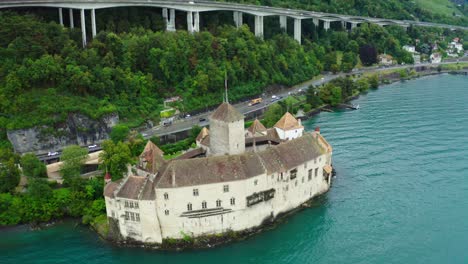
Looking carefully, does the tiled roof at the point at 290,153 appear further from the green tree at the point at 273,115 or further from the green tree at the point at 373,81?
the green tree at the point at 373,81

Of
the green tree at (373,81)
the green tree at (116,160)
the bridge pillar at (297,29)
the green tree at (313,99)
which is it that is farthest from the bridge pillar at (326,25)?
the green tree at (116,160)

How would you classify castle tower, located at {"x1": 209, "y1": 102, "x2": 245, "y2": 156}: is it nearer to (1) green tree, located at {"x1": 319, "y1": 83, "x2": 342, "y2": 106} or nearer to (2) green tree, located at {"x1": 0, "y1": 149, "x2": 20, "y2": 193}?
(2) green tree, located at {"x1": 0, "y1": 149, "x2": 20, "y2": 193}

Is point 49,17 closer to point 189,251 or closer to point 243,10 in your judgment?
point 243,10

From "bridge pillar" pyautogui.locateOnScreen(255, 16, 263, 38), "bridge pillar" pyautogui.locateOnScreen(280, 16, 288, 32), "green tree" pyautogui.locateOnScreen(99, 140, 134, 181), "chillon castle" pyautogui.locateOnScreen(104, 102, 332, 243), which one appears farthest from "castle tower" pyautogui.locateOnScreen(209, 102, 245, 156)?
"bridge pillar" pyautogui.locateOnScreen(280, 16, 288, 32)

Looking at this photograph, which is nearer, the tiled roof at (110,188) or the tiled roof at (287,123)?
the tiled roof at (110,188)

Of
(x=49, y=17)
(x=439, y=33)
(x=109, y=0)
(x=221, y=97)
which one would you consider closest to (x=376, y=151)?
(x=221, y=97)

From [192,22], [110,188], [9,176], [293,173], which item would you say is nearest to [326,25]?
[192,22]

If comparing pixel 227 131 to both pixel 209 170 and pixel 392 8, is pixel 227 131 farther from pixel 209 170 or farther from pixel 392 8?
pixel 392 8
